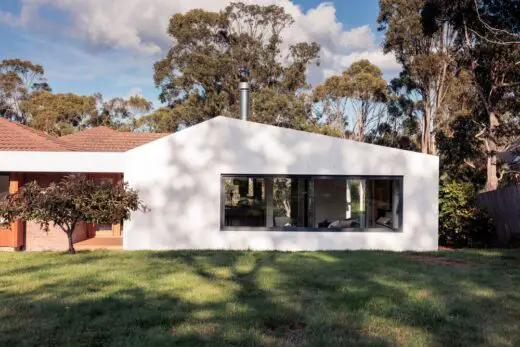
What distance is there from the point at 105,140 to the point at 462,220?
13.5m

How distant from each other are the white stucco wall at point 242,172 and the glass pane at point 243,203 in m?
0.24

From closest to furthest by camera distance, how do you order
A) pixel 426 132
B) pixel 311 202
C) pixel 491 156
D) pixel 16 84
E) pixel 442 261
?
pixel 442 261, pixel 311 202, pixel 491 156, pixel 426 132, pixel 16 84

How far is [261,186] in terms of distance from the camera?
12062mm

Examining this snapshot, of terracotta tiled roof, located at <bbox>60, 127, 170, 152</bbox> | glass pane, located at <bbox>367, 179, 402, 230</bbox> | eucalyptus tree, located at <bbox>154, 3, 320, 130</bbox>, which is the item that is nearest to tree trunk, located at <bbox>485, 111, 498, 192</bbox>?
glass pane, located at <bbox>367, 179, 402, 230</bbox>

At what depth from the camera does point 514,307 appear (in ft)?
20.0

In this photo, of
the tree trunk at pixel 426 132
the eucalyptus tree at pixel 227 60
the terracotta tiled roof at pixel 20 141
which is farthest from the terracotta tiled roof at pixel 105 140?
the tree trunk at pixel 426 132

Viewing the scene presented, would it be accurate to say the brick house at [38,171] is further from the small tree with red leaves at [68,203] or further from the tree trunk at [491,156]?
the tree trunk at [491,156]

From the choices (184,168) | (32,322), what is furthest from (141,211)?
(32,322)

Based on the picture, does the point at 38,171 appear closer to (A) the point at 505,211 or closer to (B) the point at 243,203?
(B) the point at 243,203

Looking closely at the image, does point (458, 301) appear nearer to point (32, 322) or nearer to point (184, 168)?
point (32, 322)

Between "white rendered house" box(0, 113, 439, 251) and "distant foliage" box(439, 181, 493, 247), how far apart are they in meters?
1.96

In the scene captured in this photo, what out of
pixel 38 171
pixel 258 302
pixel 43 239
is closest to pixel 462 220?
pixel 258 302

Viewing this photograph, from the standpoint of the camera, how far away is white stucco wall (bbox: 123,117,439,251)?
11.9m

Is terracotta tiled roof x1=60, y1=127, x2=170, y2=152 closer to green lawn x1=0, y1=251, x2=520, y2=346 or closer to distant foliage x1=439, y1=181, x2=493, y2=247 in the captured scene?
green lawn x1=0, y1=251, x2=520, y2=346
